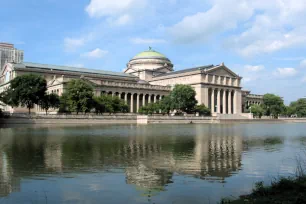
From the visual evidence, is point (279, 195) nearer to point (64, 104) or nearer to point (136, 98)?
point (64, 104)

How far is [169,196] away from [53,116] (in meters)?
65.9

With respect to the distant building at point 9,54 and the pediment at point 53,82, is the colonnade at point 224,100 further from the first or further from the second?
the distant building at point 9,54

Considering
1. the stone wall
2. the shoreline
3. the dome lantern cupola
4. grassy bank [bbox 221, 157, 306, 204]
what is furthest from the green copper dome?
grassy bank [bbox 221, 157, 306, 204]

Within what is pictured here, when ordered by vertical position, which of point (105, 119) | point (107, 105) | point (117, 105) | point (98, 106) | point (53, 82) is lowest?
point (105, 119)

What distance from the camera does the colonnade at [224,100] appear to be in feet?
439

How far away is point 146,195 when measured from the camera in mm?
13570

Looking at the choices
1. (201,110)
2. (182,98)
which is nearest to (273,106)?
(201,110)

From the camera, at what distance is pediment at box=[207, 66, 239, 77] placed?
133m

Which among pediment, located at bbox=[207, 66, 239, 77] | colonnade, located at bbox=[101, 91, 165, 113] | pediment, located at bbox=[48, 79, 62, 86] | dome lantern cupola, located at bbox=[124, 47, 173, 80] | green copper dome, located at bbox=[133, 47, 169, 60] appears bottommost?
colonnade, located at bbox=[101, 91, 165, 113]

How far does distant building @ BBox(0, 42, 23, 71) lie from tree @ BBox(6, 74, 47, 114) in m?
114

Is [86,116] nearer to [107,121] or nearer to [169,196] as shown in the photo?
[107,121]

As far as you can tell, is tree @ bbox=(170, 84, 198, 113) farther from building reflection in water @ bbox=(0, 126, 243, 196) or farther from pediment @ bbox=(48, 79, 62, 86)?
building reflection in water @ bbox=(0, 126, 243, 196)

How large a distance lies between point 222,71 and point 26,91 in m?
83.9

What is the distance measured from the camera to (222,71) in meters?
137
